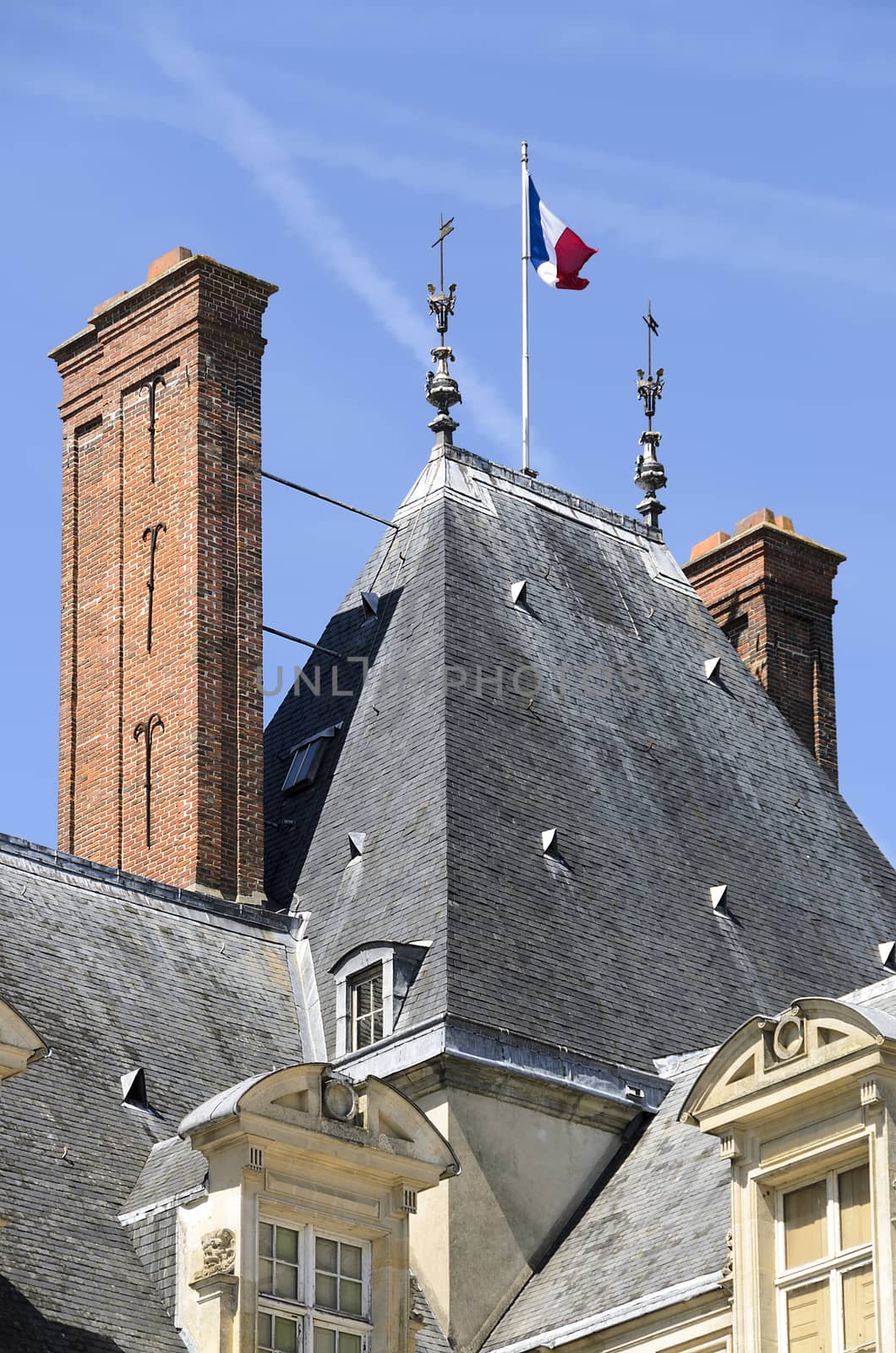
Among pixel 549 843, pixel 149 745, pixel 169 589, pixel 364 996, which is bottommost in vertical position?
pixel 364 996

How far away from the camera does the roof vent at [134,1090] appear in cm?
2630

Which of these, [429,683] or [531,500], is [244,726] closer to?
[429,683]

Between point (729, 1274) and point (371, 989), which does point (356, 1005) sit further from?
point (729, 1274)

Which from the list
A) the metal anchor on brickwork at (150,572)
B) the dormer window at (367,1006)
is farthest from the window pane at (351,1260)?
the metal anchor on brickwork at (150,572)

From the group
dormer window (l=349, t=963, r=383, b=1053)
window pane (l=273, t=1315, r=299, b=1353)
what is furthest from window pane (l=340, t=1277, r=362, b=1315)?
dormer window (l=349, t=963, r=383, b=1053)

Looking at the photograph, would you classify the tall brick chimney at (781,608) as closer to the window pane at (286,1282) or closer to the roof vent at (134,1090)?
the roof vent at (134,1090)

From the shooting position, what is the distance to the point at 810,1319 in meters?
22.4

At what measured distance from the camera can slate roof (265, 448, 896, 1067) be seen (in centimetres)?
2884

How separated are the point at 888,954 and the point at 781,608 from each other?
22.6 ft

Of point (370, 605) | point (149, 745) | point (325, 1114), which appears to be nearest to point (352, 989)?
point (149, 745)

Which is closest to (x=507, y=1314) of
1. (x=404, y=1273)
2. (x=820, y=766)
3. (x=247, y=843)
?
(x=404, y=1273)

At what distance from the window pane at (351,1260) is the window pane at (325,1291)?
16 cm

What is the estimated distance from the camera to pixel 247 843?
3088 centimetres

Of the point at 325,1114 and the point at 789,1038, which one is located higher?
the point at 789,1038
